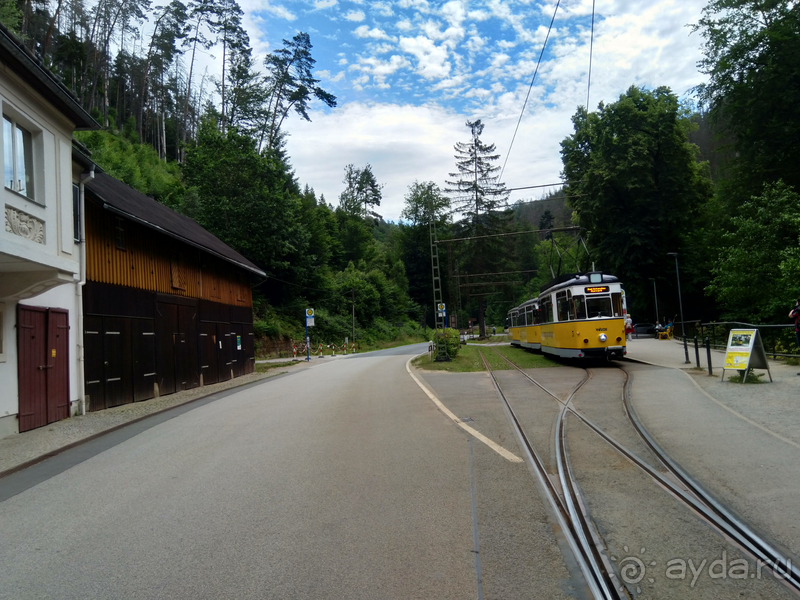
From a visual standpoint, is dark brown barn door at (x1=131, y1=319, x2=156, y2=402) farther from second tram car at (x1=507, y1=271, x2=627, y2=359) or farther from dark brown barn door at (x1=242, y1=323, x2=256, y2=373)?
second tram car at (x1=507, y1=271, x2=627, y2=359)

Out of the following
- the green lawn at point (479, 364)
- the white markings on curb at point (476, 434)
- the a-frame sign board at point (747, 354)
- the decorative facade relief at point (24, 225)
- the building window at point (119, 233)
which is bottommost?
the white markings on curb at point (476, 434)

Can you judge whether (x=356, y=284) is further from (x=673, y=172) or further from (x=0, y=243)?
(x=0, y=243)

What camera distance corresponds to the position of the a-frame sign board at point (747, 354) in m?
13.3

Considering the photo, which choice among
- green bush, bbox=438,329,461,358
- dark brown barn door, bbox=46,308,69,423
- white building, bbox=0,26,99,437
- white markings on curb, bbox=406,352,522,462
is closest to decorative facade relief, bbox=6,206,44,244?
white building, bbox=0,26,99,437

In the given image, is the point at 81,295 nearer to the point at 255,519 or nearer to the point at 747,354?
the point at 255,519

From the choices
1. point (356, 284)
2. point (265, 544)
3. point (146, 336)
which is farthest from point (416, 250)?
point (265, 544)

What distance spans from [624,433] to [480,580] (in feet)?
18.8

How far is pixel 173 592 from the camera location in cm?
395

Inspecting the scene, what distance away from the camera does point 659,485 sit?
6.17m

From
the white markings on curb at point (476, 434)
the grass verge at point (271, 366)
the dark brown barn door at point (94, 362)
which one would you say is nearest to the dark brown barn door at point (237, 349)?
the grass verge at point (271, 366)

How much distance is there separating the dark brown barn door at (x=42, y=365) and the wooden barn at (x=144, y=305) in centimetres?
116

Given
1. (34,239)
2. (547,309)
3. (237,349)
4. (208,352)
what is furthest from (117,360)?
(547,309)

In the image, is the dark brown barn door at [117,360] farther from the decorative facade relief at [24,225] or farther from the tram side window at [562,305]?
the tram side window at [562,305]

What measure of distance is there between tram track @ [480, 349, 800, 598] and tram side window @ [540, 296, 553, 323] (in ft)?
48.4
